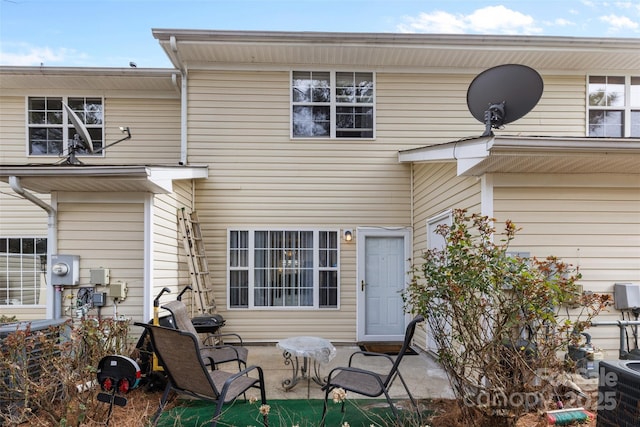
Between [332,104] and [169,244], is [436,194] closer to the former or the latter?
[332,104]

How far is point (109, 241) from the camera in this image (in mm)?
4809

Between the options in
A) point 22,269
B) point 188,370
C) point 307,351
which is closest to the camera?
point 188,370

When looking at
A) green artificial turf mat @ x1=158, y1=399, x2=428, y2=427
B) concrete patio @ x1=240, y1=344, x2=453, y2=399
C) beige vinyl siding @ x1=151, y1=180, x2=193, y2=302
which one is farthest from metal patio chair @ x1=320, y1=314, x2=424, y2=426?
beige vinyl siding @ x1=151, y1=180, x2=193, y2=302

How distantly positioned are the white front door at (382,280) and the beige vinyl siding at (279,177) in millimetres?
178

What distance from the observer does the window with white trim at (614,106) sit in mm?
6680

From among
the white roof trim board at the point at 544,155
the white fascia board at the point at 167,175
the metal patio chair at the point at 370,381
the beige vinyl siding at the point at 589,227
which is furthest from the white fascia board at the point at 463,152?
the white fascia board at the point at 167,175

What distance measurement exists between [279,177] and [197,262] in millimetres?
1986

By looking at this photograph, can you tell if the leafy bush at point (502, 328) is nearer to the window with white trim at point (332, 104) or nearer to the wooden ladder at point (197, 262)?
the wooden ladder at point (197, 262)

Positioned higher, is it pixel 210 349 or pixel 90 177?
pixel 90 177

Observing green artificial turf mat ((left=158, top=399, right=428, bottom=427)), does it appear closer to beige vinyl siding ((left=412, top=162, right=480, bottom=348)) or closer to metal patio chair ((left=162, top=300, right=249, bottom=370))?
metal patio chair ((left=162, top=300, right=249, bottom=370))

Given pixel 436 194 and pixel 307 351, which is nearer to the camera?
pixel 307 351

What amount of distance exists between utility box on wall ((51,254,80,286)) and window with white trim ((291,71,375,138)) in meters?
3.90

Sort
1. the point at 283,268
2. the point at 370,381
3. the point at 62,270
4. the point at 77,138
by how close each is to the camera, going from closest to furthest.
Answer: the point at 370,381, the point at 62,270, the point at 77,138, the point at 283,268

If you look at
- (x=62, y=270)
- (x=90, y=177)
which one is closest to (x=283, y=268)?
(x=62, y=270)
